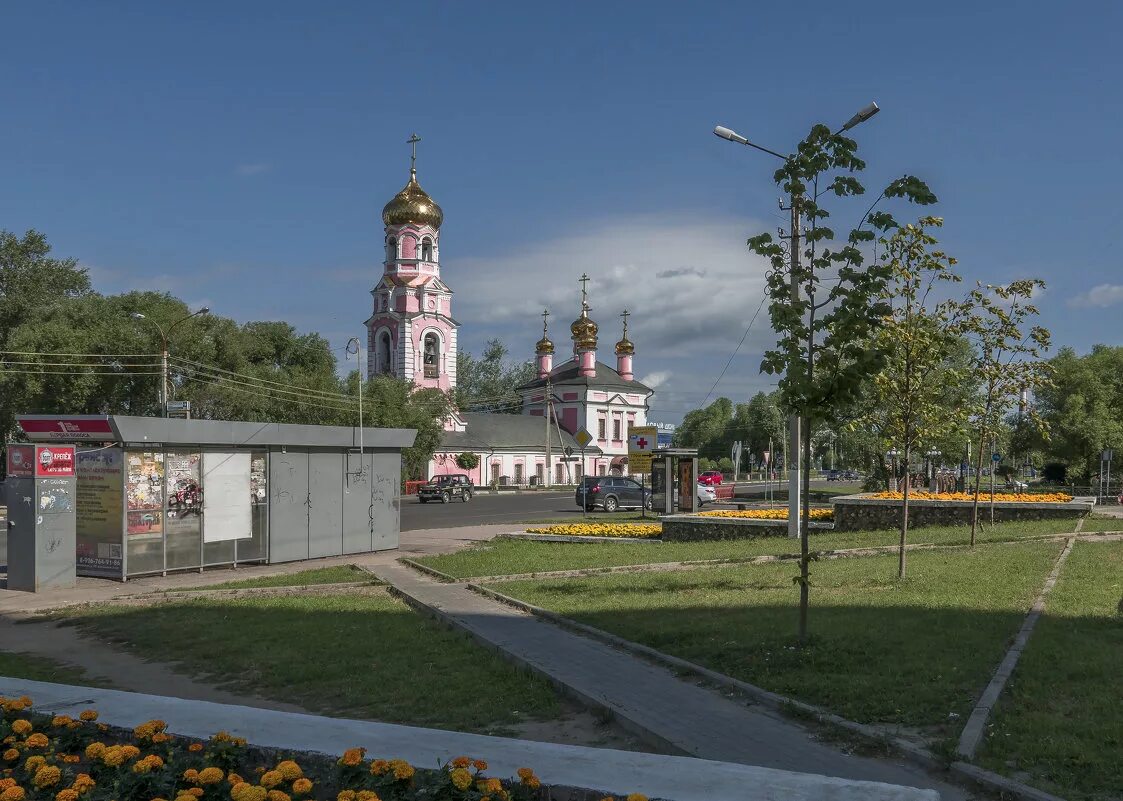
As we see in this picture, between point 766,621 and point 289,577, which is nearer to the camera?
point 766,621

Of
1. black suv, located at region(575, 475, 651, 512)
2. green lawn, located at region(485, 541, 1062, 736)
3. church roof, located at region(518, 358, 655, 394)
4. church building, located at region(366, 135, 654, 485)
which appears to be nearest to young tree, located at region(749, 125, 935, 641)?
green lawn, located at region(485, 541, 1062, 736)

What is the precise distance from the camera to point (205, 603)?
13766mm

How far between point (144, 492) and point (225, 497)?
5.71 feet

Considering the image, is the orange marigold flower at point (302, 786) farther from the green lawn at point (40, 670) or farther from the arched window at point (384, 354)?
the arched window at point (384, 354)

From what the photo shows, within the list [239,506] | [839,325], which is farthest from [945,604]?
[239,506]

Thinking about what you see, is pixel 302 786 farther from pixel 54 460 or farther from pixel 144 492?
pixel 144 492

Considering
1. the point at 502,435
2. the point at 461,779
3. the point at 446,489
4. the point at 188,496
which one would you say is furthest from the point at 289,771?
the point at 502,435

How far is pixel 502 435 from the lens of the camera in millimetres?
81750

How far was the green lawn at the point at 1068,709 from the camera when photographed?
5680 millimetres

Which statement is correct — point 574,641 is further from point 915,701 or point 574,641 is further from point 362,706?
point 915,701

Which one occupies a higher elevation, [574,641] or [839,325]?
[839,325]

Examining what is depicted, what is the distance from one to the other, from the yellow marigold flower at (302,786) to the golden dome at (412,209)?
227ft

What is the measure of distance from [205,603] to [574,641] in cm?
633

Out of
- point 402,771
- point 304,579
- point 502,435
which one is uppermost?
point 502,435
